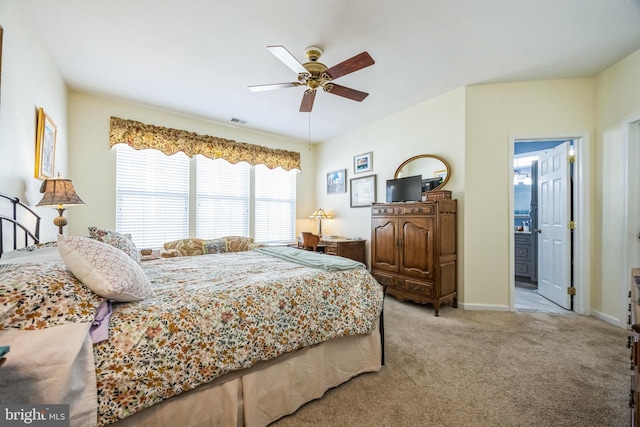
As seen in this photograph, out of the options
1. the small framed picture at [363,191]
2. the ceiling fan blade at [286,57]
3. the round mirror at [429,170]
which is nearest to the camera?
the ceiling fan blade at [286,57]

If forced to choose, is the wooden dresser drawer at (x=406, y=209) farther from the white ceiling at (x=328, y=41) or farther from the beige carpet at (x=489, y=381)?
the white ceiling at (x=328, y=41)

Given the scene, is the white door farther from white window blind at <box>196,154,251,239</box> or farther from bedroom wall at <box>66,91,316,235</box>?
bedroom wall at <box>66,91,316,235</box>

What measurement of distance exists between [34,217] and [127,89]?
1.89 metres

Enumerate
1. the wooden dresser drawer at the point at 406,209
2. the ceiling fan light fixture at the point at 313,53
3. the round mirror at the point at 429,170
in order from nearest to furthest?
the ceiling fan light fixture at the point at 313,53, the wooden dresser drawer at the point at 406,209, the round mirror at the point at 429,170

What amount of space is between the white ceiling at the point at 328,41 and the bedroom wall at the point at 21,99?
0.70ft

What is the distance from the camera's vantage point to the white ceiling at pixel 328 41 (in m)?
1.95

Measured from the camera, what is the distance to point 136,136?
3.60 m

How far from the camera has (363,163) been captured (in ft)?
14.9

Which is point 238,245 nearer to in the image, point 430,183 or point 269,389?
point 269,389

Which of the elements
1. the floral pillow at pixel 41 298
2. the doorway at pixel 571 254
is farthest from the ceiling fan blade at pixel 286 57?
the doorway at pixel 571 254

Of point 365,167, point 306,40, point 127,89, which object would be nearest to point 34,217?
point 127,89

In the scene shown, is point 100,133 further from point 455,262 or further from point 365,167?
point 455,262

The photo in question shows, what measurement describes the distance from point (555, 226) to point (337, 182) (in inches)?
131

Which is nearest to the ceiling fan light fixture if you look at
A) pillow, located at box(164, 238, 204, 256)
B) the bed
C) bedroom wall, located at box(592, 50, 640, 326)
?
the bed
